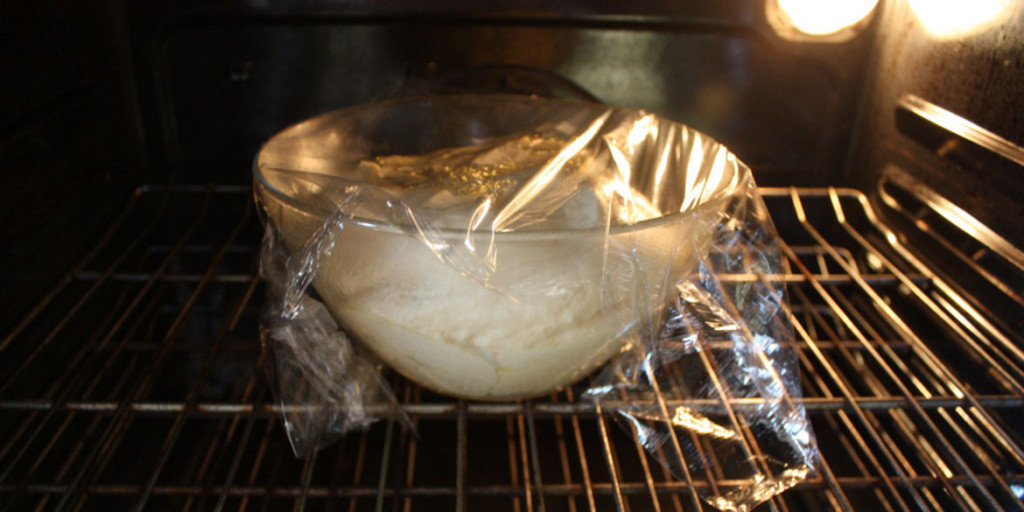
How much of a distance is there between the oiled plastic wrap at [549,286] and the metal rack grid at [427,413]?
0.03m

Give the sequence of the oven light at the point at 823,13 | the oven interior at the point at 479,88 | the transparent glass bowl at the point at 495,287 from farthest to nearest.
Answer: the oven light at the point at 823,13, the oven interior at the point at 479,88, the transparent glass bowl at the point at 495,287

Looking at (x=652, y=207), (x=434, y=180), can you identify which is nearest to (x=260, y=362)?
(x=434, y=180)

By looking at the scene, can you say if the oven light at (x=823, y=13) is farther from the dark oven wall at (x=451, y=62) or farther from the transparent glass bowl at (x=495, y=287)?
the transparent glass bowl at (x=495, y=287)

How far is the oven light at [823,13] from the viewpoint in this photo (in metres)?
0.69

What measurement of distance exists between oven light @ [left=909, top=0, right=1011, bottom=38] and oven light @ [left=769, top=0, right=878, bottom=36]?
0.15 ft

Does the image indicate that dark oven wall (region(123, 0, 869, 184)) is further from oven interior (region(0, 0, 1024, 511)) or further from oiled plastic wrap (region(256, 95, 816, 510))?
oiled plastic wrap (region(256, 95, 816, 510))

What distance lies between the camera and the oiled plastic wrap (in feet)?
1.38

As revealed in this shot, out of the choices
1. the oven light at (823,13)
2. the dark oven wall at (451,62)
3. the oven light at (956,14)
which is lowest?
the oven light at (956,14)

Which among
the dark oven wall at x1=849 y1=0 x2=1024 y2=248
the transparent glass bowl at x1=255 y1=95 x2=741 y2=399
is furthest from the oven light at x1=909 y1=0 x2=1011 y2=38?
the transparent glass bowl at x1=255 y1=95 x2=741 y2=399

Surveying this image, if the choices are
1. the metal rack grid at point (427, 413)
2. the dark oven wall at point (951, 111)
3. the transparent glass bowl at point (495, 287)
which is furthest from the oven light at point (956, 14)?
the transparent glass bowl at point (495, 287)

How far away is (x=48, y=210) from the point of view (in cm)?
61

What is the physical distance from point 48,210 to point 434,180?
0.35 m

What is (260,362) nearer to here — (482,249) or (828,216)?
(482,249)

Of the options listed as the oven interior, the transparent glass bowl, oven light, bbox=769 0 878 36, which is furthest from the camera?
oven light, bbox=769 0 878 36
